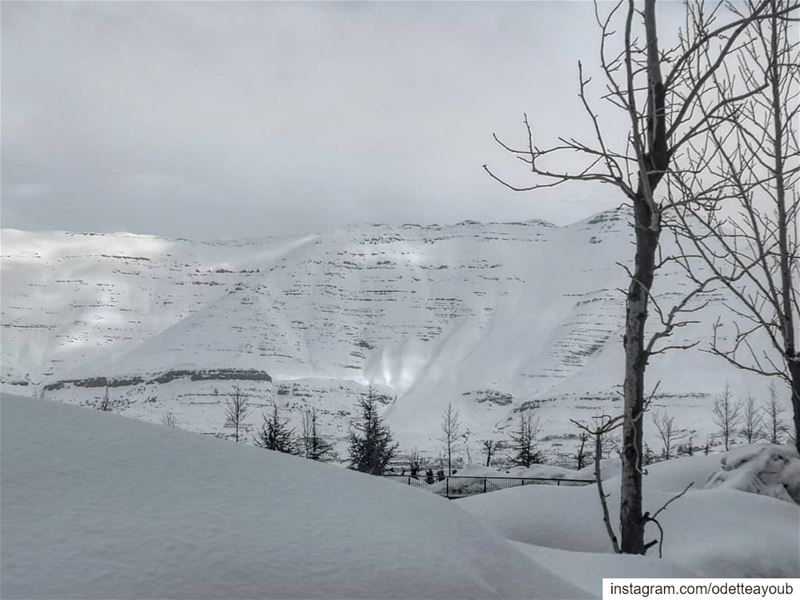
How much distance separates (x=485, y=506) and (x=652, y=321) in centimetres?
15697

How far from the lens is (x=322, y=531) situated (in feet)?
10.3

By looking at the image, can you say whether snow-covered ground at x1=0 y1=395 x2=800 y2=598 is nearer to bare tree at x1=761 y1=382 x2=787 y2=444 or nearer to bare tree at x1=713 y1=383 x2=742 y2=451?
bare tree at x1=761 y1=382 x2=787 y2=444

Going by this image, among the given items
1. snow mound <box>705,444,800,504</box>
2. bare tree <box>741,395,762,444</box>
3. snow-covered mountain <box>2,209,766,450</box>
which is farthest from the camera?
snow-covered mountain <box>2,209,766,450</box>

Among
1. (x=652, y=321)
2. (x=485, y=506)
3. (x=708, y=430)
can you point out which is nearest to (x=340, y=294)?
(x=652, y=321)

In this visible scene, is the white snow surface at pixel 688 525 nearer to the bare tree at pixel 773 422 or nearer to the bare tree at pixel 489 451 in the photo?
the bare tree at pixel 773 422

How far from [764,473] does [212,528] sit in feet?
34.1

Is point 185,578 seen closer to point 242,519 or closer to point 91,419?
point 242,519

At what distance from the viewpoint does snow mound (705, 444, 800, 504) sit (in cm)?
1094

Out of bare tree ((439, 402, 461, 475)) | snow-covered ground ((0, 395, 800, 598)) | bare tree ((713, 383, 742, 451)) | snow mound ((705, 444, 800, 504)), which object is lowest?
bare tree ((439, 402, 461, 475))

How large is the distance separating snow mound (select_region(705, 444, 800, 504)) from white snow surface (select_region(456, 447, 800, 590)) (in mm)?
2727

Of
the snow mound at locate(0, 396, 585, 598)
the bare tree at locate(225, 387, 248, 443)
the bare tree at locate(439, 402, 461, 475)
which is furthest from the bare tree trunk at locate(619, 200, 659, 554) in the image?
the bare tree at locate(439, 402, 461, 475)

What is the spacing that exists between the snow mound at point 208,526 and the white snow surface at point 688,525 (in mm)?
3504

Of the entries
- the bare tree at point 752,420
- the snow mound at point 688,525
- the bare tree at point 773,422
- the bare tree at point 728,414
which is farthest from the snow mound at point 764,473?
the bare tree at point 728,414

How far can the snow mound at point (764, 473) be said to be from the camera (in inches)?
431
